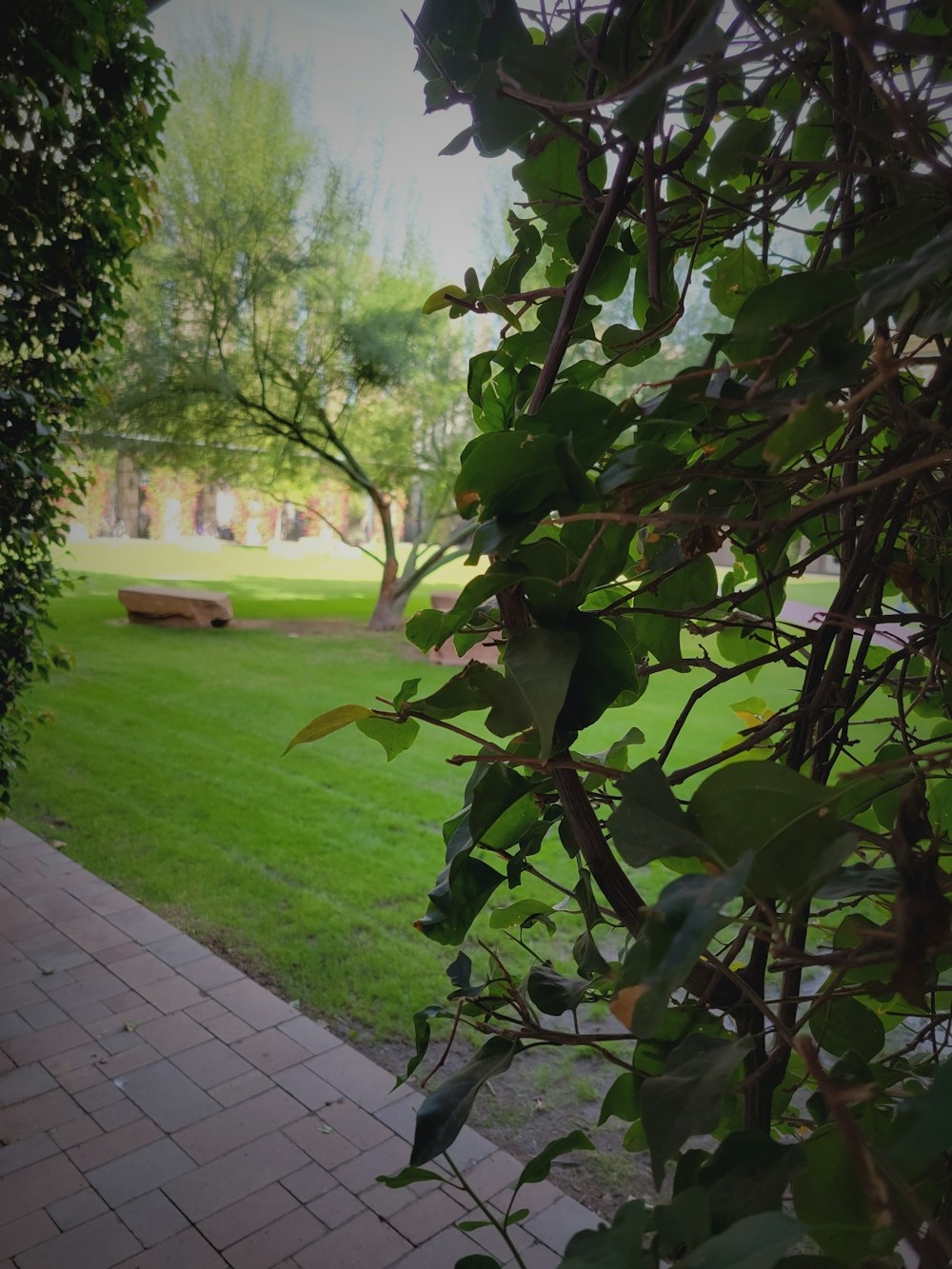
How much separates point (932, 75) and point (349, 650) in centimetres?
937

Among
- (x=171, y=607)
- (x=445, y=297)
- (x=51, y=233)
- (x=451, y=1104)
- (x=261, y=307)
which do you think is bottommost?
(x=171, y=607)

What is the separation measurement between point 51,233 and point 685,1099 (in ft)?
11.2

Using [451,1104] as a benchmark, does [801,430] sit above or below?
above

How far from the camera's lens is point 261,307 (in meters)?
10.2

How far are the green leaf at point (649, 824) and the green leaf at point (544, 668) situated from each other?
45mm

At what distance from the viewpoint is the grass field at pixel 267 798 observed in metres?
3.29

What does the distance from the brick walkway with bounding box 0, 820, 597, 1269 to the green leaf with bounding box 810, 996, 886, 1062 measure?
5.08 ft

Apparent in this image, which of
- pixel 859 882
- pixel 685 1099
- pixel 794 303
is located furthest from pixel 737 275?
pixel 685 1099

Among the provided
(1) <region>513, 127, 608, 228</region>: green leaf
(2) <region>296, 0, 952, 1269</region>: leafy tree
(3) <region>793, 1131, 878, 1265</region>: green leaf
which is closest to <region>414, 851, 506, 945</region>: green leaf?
(2) <region>296, 0, 952, 1269</region>: leafy tree

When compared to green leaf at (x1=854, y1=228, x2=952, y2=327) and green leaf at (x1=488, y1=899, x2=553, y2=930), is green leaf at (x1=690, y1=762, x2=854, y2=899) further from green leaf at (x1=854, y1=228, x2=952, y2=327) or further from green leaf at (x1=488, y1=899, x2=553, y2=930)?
green leaf at (x1=488, y1=899, x2=553, y2=930)

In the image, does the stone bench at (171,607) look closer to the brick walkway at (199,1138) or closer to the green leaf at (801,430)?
A: the brick walkway at (199,1138)

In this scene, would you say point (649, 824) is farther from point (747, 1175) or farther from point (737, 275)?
point (737, 275)

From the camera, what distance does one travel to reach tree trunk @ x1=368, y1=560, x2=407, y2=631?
11.3 metres

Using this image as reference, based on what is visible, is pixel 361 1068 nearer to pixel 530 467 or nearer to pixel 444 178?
pixel 530 467
